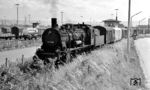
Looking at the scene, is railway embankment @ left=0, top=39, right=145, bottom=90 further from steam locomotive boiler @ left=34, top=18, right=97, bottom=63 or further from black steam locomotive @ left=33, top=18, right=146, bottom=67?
steam locomotive boiler @ left=34, top=18, right=97, bottom=63

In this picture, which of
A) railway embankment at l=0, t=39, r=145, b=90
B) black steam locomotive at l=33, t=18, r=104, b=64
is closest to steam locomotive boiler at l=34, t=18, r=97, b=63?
black steam locomotive at l=33, t=18, r=104, b=64

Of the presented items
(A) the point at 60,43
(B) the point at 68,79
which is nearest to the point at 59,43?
(A) the point at 60,43

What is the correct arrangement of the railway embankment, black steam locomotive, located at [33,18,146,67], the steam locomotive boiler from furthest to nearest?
the steam locomotive boiler → black steam locomotive, located at [33,18,146,67] → the railway embankment

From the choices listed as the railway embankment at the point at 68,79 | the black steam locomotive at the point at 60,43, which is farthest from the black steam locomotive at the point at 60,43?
the railway embankment at the point at 68,79

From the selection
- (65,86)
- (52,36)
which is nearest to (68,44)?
(52,36)

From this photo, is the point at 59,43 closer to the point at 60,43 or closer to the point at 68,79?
the point at 60,43

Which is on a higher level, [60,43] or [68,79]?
[60,43]

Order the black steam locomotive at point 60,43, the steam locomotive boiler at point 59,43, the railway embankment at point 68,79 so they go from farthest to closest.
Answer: the steam locomotive boiler at point 59,43 < the black steam locomotive at point 60,43 < the railway embankment at point 68,79

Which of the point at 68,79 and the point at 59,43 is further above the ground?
the point at 59,43

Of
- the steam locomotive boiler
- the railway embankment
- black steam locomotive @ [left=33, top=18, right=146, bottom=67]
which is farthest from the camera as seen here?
the steam locomotive boiler

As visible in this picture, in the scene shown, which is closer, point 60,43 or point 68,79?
point 68,79

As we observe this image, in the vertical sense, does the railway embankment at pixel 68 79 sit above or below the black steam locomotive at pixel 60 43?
below

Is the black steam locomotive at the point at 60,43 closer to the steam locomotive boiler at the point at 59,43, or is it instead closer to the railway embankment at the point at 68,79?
the steam locomotive boiler at the point at 59,43

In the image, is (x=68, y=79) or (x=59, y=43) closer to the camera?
(x=68, y=79)
